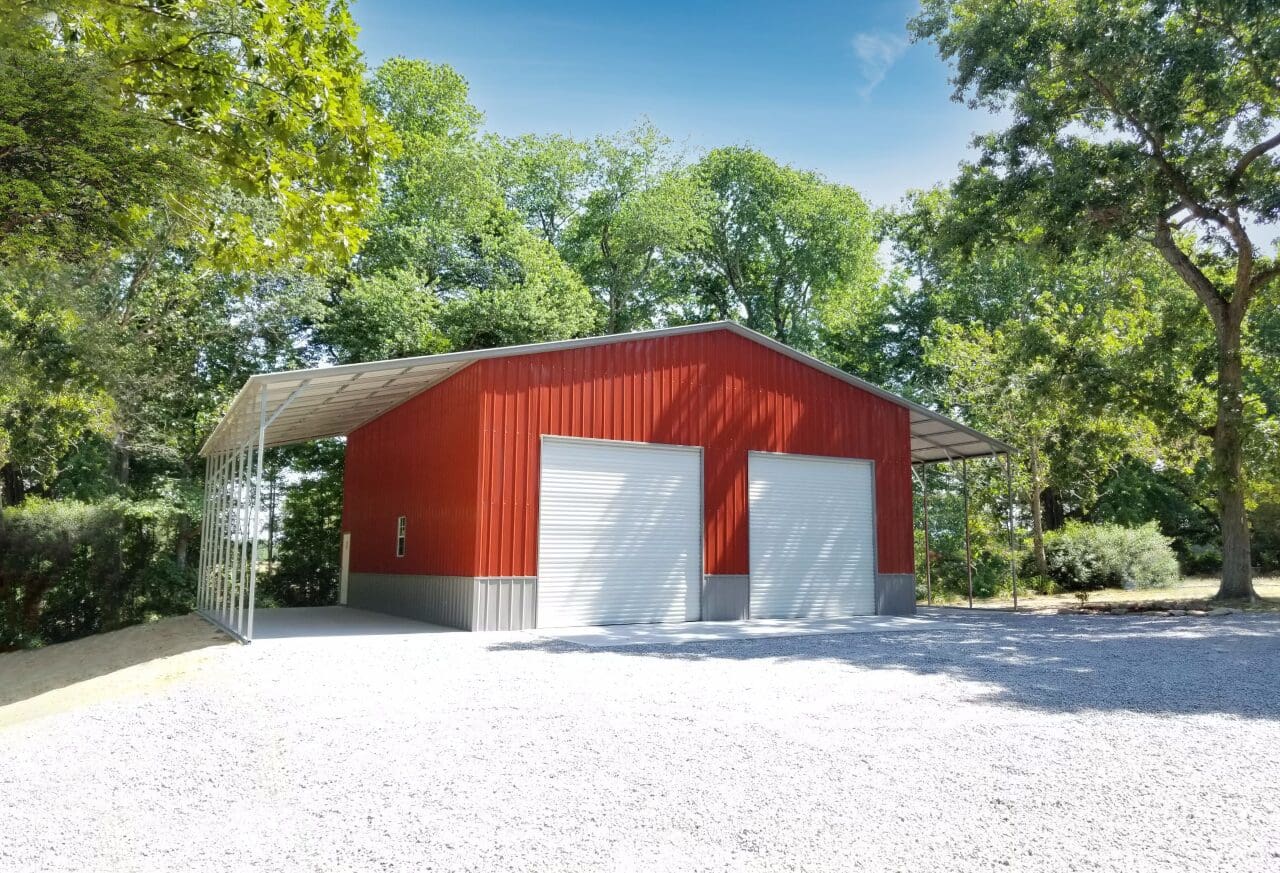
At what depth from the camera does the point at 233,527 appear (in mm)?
12969

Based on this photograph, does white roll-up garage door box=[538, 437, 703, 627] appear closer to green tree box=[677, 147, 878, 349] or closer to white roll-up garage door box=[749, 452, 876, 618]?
white roll-up garage door box=[749, 452, 876, 618]

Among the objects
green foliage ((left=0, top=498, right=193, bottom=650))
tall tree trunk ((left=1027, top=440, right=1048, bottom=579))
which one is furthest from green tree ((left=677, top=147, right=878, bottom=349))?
green foliage ((left=0, top=498, right=193, bottom=650))

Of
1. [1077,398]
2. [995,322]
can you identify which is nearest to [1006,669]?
[1077,398]

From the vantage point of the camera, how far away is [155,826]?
425cm

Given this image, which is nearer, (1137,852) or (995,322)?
(1137,852)

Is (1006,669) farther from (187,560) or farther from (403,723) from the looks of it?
(187,560)

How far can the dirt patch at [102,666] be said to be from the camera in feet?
27.5

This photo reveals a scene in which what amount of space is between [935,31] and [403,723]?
17335 millimetres

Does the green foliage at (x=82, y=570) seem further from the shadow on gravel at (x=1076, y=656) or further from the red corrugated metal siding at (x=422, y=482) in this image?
the shadow on gravel at (x=1076, y=656)

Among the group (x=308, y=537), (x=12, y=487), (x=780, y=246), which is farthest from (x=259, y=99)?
(x=780, y=246)

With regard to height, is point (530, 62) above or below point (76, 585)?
above

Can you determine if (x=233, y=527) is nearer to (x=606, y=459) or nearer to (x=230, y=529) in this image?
(x=230, y=529)

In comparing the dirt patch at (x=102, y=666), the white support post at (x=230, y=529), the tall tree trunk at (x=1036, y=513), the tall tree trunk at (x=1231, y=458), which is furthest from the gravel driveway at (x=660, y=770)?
the tall tree trunk at (x=1036, y=513)

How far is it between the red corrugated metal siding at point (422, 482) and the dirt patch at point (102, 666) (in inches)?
130
